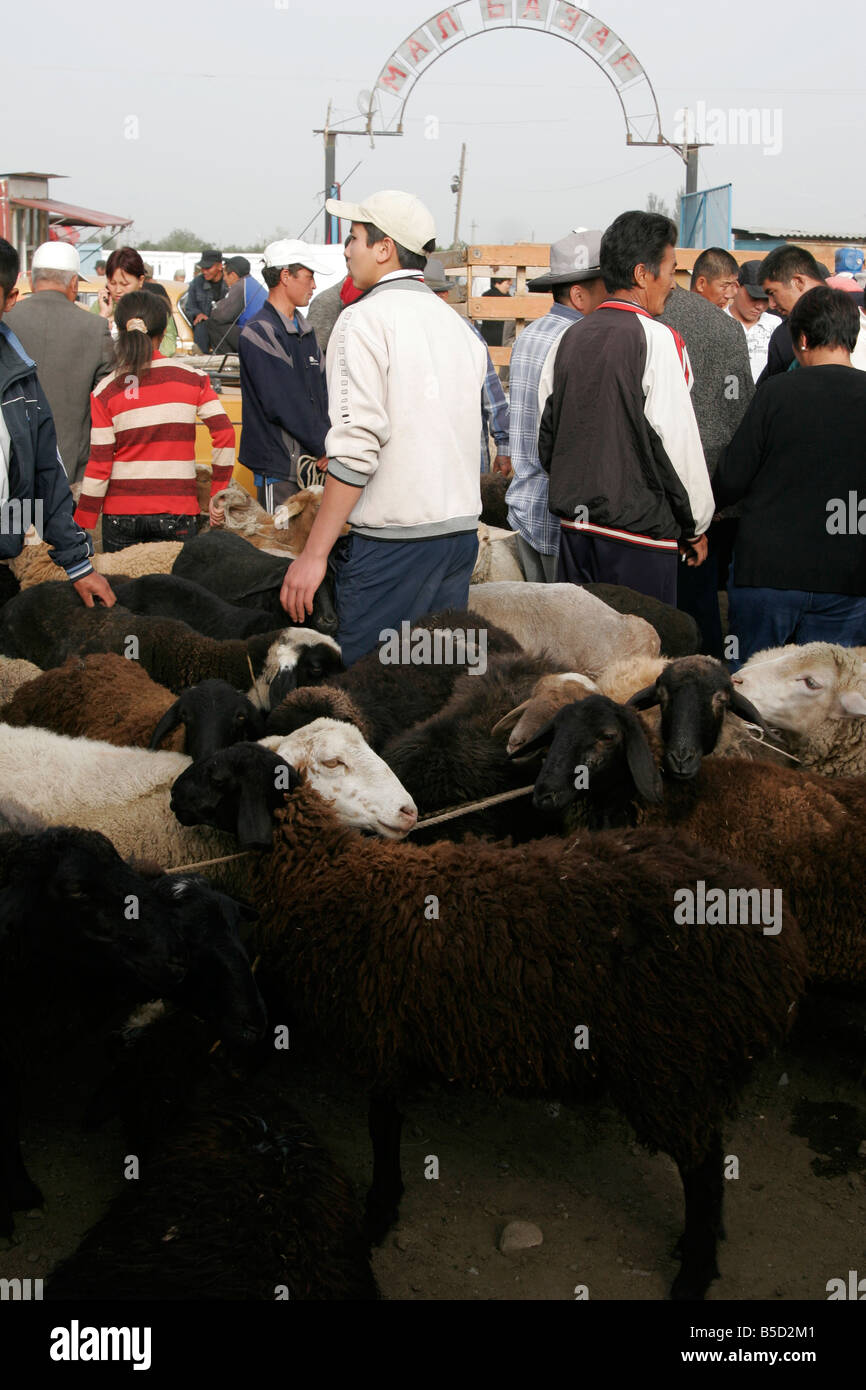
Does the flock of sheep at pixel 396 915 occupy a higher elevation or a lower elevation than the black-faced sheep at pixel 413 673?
lower

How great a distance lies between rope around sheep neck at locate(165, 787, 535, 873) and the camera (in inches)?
142

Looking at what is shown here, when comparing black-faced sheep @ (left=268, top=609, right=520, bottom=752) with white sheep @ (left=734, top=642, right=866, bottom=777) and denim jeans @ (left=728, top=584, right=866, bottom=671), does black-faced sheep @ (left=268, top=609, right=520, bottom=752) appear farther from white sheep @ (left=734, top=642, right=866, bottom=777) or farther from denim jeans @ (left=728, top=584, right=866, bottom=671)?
denim jeans @ (left=728, top=584, right=866, bottom=671)

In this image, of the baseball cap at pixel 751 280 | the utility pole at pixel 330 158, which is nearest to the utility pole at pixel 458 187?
the utility pole at pixel 330 158

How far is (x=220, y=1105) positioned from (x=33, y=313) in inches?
199

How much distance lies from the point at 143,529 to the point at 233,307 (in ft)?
28.2

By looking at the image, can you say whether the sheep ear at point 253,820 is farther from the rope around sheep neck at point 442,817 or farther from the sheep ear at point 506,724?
the sheep ear at point 506,724

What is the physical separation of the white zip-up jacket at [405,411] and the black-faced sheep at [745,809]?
3.42 ft

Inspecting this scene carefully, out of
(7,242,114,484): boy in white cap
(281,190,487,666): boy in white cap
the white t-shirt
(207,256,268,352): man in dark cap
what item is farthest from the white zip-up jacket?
(207,256,268,352): man in dark cap

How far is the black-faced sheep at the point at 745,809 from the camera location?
3527 millimetres

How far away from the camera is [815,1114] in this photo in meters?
3.77

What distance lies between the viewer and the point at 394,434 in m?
4.20

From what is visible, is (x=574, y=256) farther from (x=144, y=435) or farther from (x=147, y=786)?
(x=147, y=786)
